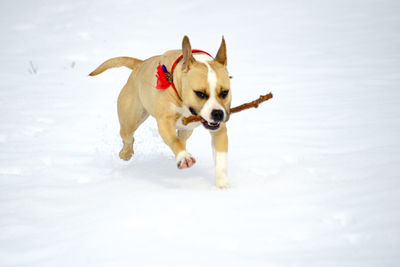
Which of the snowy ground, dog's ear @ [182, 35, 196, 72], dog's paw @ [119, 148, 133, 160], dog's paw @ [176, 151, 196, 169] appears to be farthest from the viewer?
dog's paw @ [119, 148, 133, 160]

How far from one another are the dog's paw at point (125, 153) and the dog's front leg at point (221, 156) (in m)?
1.53

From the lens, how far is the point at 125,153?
5.19 m

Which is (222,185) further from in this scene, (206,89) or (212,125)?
(206,89)

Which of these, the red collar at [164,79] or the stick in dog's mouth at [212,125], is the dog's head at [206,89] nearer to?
the stick in dog's mouth at [212,125]

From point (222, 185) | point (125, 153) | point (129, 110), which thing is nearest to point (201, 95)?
point (222, 185)

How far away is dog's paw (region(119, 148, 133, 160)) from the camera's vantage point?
204 inches

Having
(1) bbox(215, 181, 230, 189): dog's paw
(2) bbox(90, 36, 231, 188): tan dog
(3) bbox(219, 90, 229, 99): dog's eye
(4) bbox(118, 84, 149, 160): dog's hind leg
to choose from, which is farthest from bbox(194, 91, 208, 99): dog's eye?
(4) bbox(118, 84, 149, 160): dog's hind leg

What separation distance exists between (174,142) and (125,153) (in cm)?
153

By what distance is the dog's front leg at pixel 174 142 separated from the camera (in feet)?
11.6

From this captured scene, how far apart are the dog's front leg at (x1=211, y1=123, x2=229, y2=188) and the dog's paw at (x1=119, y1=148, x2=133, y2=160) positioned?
153cm

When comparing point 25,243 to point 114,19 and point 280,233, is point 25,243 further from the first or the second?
point 114,19

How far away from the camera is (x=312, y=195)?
3381 mm

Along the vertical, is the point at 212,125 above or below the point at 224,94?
below

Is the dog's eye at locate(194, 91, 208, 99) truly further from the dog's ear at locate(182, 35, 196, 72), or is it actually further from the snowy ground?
the snowy ground
